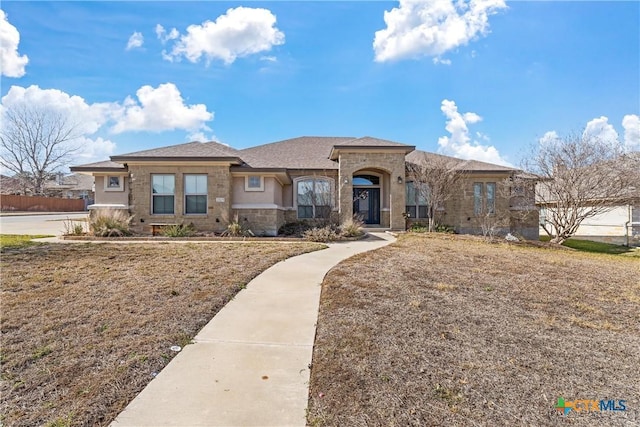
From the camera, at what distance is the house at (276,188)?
15.0 metres

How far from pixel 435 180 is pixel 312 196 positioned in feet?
20.9

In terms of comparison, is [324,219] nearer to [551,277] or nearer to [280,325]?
[551,277]

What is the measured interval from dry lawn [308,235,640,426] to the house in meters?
9.61

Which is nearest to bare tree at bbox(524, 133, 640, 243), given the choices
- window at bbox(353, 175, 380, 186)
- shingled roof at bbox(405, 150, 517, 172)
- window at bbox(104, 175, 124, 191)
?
shingled roof at bbox(405, 150, 517, 172)

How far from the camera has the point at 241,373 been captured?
3191 mm

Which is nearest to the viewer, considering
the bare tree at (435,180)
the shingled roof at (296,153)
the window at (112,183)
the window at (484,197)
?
the window at (112,183)

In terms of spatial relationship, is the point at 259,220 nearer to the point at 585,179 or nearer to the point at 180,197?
the point at 180,197

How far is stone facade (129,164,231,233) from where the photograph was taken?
15000mm

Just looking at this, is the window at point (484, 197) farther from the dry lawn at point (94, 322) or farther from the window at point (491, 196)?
the dry lawn at point (94, 322)

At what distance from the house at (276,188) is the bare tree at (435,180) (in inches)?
21.7

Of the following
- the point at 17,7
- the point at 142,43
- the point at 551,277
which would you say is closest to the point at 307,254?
the point at 551,277
